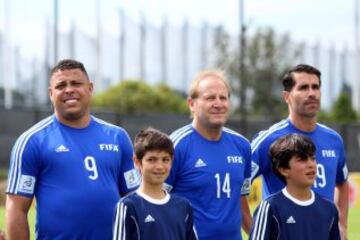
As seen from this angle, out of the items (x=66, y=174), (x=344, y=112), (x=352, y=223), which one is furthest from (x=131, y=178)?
(x=344, y=112)

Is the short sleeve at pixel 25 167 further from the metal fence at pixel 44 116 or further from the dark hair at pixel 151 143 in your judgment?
the metal fence at pixel 44 116

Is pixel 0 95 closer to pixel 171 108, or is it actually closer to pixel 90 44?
pixel 90 44

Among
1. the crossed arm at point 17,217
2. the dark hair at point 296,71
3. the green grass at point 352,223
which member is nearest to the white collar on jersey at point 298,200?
the dark hair at point 296,71

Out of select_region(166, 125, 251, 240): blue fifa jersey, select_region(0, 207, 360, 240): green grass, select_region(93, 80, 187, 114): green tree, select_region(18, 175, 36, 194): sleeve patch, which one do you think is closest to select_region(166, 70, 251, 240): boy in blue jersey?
select_region(166, 125, 251, 240): blue fifa jersey

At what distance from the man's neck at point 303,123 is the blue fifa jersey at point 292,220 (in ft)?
4.13

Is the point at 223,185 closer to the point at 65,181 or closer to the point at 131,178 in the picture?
the point at 131,178

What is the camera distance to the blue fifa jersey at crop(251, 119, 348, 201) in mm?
6859

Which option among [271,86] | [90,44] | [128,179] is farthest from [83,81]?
[90,44]

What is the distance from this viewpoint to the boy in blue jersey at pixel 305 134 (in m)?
6.84

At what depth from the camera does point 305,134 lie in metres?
6.98

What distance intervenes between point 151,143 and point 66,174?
0.59m

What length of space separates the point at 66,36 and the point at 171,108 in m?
17.8

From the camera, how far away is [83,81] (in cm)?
597

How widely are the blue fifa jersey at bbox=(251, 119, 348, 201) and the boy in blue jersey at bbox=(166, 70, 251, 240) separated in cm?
30
